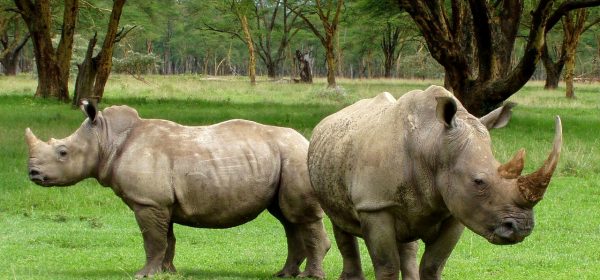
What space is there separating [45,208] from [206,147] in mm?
5209

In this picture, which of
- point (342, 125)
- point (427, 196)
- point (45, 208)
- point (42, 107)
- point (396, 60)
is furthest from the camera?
point (396, 60)

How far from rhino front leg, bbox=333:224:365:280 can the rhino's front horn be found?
2.12 m

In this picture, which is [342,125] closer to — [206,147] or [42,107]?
[206,147]

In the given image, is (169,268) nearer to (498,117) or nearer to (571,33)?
(498,117)

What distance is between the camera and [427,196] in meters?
5.75

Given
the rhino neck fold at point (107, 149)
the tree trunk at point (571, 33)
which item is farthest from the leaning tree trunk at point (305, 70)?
the rhino neck fold at point (107, 149)

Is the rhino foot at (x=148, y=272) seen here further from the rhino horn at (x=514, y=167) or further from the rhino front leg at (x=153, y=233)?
the rhino horn at (x=514, y=167)

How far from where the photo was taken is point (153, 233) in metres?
7.92

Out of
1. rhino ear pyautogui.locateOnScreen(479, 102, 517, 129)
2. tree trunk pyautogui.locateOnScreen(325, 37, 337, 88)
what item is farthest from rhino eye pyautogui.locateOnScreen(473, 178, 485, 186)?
tree trunk pyautogui.locateOnScreen(325, 37, 337, 88)

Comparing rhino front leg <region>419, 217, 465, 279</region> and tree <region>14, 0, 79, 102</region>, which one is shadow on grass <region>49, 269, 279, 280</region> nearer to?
rhino front leg <region>419, 217, 465, 279</region>

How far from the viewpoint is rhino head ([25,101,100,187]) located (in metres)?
8.16

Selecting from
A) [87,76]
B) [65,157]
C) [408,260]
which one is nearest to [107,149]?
[65,157]

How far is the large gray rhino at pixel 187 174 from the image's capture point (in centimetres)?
795

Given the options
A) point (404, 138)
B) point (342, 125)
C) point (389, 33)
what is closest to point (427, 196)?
point (404, 138)
